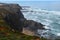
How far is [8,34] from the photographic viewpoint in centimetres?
2614

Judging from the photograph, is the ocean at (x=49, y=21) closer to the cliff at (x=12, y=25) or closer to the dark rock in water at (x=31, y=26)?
the dark rock in water at (x=31, y=26)

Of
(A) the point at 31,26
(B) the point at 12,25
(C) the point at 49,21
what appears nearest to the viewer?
(B) the point at 12,25

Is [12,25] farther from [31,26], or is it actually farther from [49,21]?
[49,21]

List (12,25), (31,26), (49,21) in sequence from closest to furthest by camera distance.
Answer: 1. (12,25)
2. (31,26)
3. (49,21)

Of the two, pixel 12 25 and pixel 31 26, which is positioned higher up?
pixel 12 25

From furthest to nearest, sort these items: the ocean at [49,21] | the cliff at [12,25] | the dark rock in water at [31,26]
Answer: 1. the ocean at [49,21]
2. the dark rock in water at [31,26]
3. the cliff at [12,25]

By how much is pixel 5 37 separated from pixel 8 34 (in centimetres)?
171

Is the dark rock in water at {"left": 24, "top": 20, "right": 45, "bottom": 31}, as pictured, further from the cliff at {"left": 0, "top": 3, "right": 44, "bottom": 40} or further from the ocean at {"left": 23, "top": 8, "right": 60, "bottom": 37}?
the ocean at {"left": 23, "top": 8, "right": 60, "bottom": 37}

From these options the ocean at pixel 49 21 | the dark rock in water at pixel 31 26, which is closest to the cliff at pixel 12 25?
the dark rock in water at pixel 31 26

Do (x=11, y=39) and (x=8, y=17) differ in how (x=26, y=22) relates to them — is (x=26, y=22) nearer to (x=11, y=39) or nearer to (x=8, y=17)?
(x=8, y=17)

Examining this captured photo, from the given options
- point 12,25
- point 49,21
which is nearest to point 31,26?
point 12,25

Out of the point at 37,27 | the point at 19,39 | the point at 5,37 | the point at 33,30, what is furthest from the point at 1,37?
the point at 37,27

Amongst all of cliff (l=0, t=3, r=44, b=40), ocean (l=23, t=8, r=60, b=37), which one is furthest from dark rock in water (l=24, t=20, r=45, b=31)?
ocean (l=23, t=8, r=60, b=37)

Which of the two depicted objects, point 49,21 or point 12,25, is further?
point 49,21
